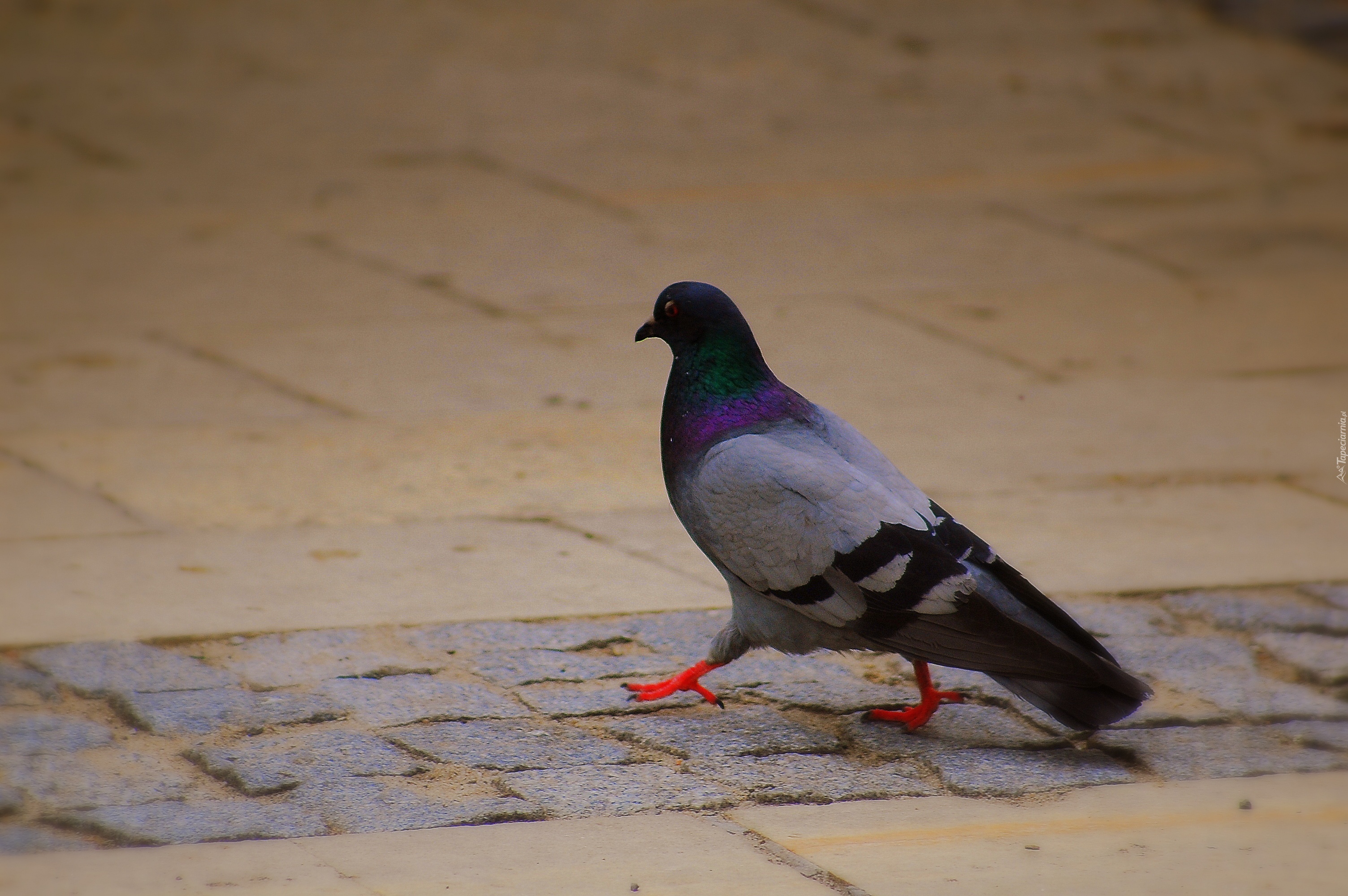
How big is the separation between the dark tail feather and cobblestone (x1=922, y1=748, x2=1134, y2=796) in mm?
109

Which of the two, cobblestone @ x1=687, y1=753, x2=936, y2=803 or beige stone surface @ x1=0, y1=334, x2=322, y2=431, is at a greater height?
beige stone surface @ x1=0, y1=334, x2=322, y2=431

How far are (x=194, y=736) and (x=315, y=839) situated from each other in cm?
56

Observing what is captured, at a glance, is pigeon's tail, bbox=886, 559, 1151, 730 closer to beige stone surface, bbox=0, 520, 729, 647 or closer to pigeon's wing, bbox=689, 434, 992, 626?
pigeon's wing, bbox=689, 434, 992, 626

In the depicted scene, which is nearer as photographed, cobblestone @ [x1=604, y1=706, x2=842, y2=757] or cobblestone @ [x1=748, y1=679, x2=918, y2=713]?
cobblestone @ [x1=604, y1=706, x2=842, y2=757]

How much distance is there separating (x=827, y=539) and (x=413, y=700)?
106 cm

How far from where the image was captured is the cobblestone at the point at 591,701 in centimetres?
396

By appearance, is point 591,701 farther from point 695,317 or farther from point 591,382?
point 591,382

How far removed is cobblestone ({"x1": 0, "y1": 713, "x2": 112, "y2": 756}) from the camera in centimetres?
371

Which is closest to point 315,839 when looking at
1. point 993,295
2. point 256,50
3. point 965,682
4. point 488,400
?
point 965,682

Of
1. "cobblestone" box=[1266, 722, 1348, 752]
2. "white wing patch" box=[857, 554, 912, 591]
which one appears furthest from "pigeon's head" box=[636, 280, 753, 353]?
"cobblestone" box=[1266, 722, 1348, 752]

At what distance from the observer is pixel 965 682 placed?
4.21 m

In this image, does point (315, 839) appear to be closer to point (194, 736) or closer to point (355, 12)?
point (194, 736)

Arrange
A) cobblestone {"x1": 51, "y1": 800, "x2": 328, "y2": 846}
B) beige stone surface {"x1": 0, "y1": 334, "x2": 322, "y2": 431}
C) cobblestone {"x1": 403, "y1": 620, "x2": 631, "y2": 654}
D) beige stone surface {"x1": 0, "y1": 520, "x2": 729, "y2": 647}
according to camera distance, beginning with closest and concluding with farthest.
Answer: cobblestone {"x1": 51, "y1": 800, "x2": 328, "y2": 846}, cobblestone {"x1": 403, "y1": 620, "x2": 631, "y2": 654}, beige stone surface {"x1": 0, "y1": 520, "x2": 729, "y2": 647}, beige stone surface {"x1": 0, "y1": 334, "x2": 322, "y2": 431}

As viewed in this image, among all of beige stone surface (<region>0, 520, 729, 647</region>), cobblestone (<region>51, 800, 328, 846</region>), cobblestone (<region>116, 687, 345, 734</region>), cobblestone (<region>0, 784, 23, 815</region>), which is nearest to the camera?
cobblestone (<region>51, 800, 328, 846</region>)
